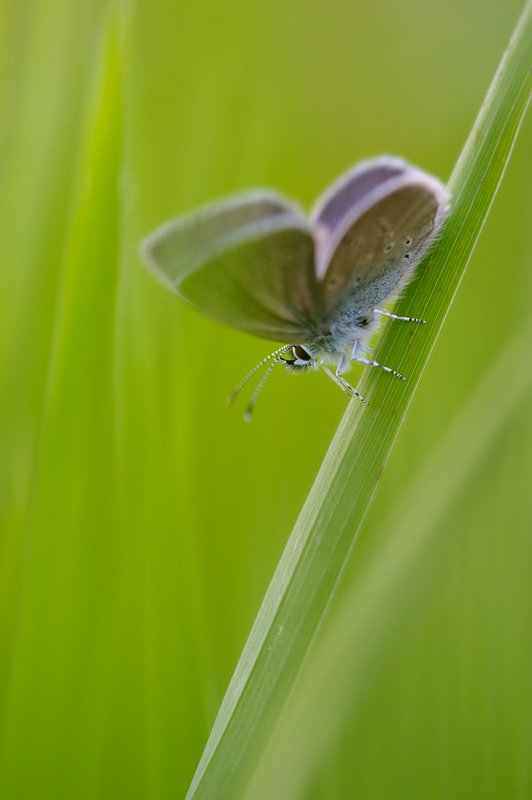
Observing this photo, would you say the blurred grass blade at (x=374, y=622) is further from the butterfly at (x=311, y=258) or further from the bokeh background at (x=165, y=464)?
the butterfly at (x=311, y=258)

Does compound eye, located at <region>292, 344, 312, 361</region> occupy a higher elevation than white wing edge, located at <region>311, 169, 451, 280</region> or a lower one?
lower

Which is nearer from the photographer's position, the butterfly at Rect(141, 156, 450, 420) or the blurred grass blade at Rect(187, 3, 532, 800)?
the blurred grass blade at Rect(187, 3, 532, 800)

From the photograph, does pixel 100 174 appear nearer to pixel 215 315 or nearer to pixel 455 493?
pixel 215 315

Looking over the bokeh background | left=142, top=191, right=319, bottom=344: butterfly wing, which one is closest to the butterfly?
left=142, top=191, right=319, bottom=344: butterfly wing

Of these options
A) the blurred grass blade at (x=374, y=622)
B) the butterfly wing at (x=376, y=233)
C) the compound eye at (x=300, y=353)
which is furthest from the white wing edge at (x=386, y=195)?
the blurred grass blade at (x=374, y=622)

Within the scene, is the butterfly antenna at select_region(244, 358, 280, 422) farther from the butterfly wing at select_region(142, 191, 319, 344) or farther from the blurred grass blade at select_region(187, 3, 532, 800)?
the blurred grass blade at select_region(187, 3, 532, 800)

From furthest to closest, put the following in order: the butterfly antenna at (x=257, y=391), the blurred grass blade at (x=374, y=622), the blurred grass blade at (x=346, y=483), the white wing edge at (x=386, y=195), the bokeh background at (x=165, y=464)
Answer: the butterfly antenna at (x=257, y=391) → the white wing edge at (x=386, y=195) → the bokeh background at (x=165, y=464) → the blurred grass blade at (x=346, y=483) → the blurred grass blade at (x=374, y=622)

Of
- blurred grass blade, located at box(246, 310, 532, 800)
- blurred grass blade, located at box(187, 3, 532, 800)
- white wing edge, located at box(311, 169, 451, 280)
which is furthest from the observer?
white wing edge, located at box(311, 169, 451, 280)
